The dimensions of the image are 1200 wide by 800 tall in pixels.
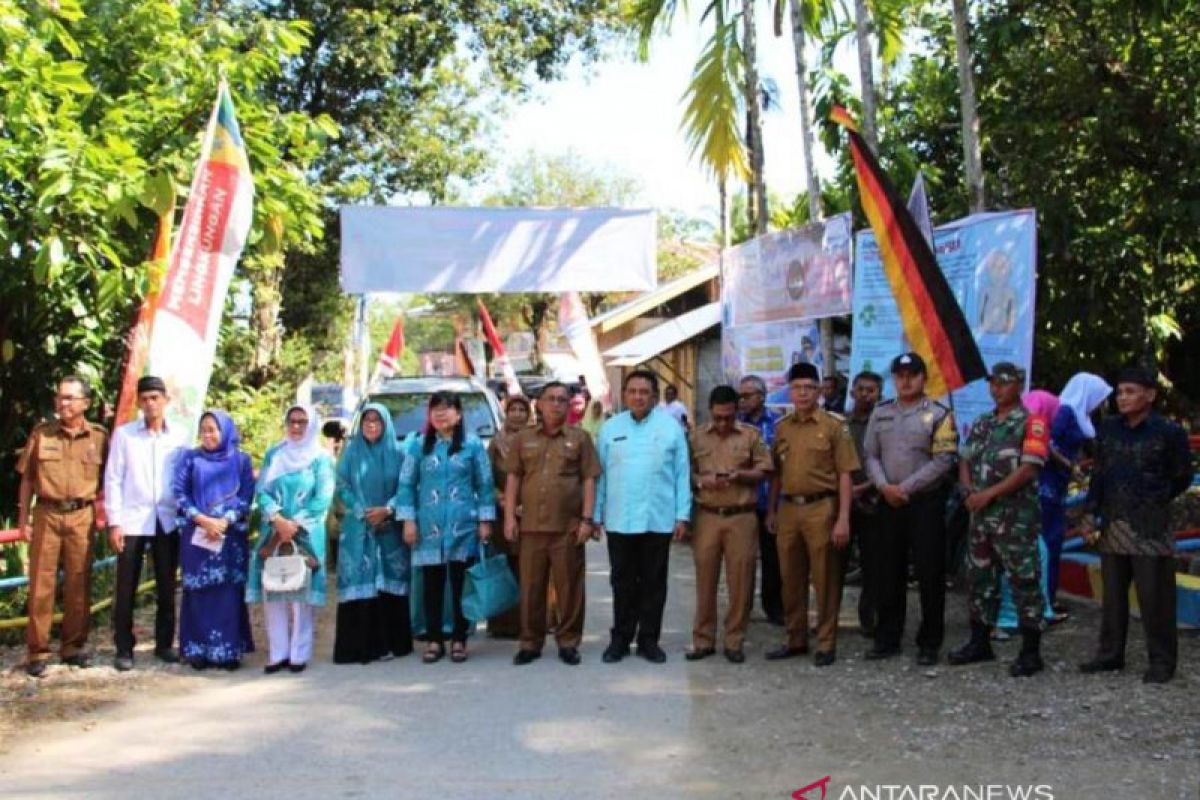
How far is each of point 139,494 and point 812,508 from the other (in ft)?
13.3

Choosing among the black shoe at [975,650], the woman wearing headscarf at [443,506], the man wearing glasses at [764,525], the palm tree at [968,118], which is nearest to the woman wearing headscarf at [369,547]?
the woman wearing headscarf at [443,506]

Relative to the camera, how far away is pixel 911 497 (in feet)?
23.2

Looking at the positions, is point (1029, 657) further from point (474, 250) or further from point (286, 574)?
point (474, 250)

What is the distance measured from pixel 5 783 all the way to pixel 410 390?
25.8 feet

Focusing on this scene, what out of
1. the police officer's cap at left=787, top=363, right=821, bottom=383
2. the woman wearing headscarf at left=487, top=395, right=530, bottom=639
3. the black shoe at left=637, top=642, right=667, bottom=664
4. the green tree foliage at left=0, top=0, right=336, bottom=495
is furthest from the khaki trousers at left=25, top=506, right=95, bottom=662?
the police officer's cap at left=787, top=363, right=821, bottom=383

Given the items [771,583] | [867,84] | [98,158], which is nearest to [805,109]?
[867,84]

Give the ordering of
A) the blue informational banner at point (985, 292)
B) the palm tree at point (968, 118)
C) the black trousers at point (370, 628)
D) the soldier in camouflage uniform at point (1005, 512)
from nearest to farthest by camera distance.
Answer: the soldier in camouflage uniform at point (1005, 512), the black trousers at point (370, 628), the blue informational banner at point (985, 292), the palm tree at point (968, 118)

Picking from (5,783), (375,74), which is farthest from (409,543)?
(375,74)

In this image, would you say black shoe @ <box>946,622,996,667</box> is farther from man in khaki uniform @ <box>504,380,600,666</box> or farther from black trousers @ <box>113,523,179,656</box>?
black trousers @ <box>113,523,179,656</box>

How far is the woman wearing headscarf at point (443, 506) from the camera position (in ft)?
24.3

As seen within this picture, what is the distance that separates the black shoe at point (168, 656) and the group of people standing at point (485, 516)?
0.01m

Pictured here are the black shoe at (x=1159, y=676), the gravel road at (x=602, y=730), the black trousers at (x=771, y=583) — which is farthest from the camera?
the black trousers at (x=771, y=583)

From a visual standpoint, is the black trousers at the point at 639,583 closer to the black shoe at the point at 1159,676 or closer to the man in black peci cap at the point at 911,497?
the man in black peci cap at the point at 911,497

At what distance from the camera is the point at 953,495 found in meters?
9.23
